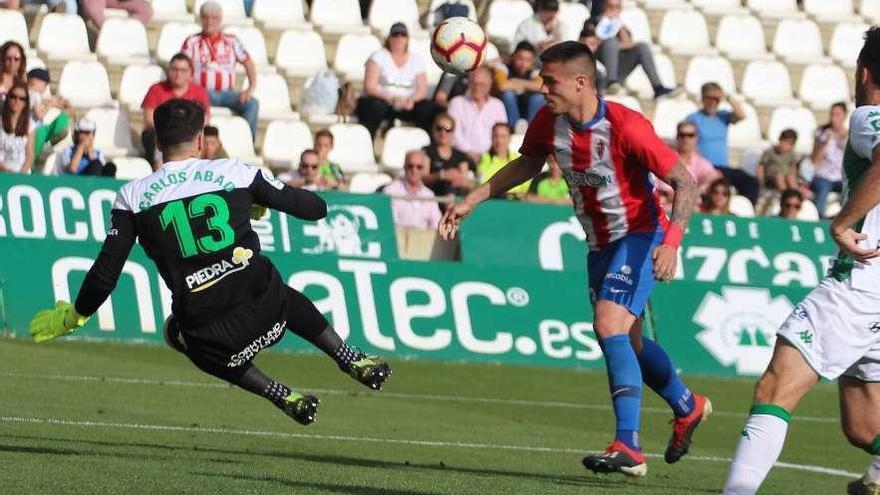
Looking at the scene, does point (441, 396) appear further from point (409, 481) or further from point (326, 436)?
point (409, 481)

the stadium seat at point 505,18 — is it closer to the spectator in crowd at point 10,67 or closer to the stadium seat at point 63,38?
the stadium seat at point 63,38

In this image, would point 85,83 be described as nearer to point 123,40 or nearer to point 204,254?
point 123,40

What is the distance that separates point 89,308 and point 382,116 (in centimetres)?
1204

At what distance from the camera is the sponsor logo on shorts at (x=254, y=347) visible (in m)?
9.38

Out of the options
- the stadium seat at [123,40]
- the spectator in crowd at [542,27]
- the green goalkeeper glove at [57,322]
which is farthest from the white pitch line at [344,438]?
the spectator in crowd at [542,27]

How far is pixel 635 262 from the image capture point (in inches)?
390

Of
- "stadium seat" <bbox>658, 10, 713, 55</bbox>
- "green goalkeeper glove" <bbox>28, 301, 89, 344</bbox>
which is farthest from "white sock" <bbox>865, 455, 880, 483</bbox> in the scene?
"stadium seat" <bbox>658, 10, 713, 55</bbox>

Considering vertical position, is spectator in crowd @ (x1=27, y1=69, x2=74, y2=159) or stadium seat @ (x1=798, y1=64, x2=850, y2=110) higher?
spectator in crowd @ (x1=27, y1=69, x2=74, y2=159)

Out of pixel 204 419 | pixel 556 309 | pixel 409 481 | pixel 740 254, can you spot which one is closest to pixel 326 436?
pixel 204 419

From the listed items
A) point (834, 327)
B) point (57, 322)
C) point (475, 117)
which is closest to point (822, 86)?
point (475, 117)

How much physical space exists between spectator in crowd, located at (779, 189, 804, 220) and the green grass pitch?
9.89 feet

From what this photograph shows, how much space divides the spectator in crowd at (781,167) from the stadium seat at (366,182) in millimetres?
4708

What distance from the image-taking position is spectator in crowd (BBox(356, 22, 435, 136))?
20781 millimetres

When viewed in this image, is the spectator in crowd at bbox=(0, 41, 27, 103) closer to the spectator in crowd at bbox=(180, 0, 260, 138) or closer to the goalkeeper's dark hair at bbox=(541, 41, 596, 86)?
the spectator in crowd at bbox=(180, 0, 260, 138)
